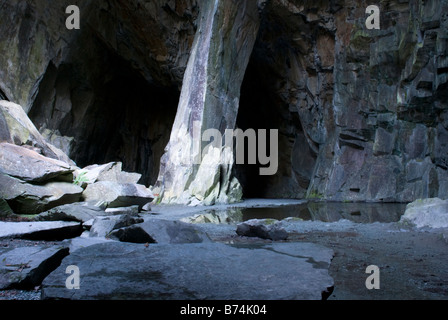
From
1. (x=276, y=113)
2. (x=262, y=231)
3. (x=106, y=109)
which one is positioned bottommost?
(x=262, y=231)

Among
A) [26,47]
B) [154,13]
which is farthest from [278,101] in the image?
[26,47]

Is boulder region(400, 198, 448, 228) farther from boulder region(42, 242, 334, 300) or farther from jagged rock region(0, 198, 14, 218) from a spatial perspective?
jagged rock region(0, 198, 14, 218)

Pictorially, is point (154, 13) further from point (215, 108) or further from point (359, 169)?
point (359, 169)

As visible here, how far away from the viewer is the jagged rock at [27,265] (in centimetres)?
198

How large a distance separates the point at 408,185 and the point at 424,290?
12375 mm

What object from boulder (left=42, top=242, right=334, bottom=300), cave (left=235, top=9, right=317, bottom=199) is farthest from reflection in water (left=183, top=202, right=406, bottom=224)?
cave (left=235, top=9, right=317, bottom=199)

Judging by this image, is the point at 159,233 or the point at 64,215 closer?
the point at 159,233

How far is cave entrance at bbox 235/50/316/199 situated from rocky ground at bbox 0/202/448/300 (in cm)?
1488

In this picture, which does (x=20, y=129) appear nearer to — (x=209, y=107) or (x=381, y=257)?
(x=209, y=107)

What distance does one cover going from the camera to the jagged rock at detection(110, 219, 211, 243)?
326 cm

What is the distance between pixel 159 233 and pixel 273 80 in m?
17.6

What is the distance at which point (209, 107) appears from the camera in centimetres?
1335

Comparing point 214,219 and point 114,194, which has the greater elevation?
point 114,194

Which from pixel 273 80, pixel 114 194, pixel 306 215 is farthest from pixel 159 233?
pixel 273 80
